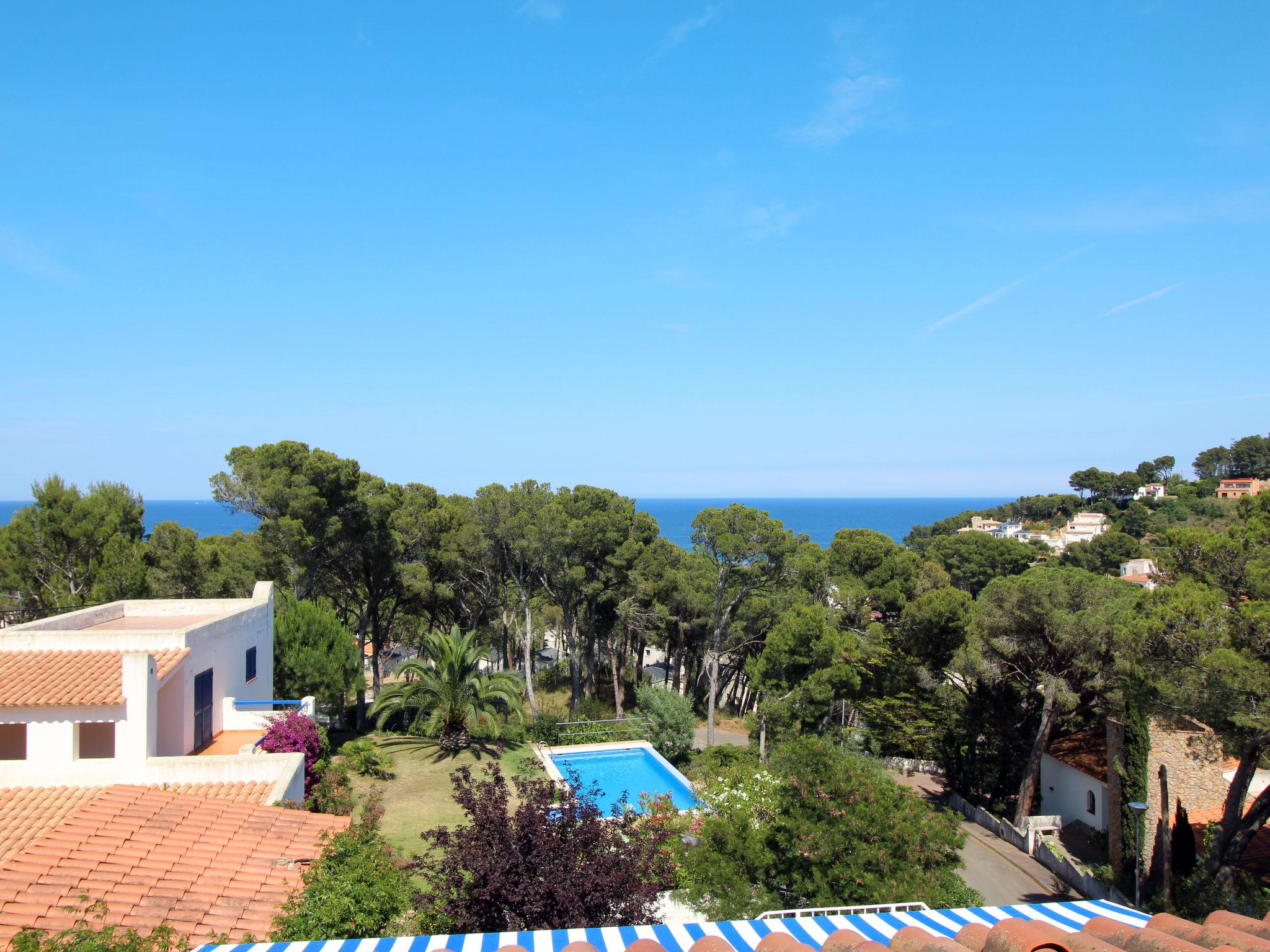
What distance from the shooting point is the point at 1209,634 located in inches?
478

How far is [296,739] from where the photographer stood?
13.3 metres

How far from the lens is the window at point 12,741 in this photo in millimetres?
12438

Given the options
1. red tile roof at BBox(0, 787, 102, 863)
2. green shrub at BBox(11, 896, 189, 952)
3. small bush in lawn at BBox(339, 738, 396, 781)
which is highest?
green shrub at BBox(11, 896, 189, 952)

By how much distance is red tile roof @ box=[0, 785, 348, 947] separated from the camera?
286 inches

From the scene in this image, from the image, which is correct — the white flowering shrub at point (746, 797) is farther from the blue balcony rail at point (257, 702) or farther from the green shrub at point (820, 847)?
the blue balcony rail at point (257, 702)

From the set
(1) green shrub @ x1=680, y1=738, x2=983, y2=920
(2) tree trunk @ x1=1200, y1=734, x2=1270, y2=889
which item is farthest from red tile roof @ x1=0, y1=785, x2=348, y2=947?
(2) tree trunk @ x1=1200, y1=734, x2=1270, y2=889

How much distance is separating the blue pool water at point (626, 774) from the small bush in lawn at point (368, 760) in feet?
14.5

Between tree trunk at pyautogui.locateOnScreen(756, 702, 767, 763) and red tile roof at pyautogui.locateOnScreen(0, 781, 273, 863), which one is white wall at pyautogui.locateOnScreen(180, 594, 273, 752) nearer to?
red tile roof at pyautogui.locateOnScreen(0, 781, 273, 863)

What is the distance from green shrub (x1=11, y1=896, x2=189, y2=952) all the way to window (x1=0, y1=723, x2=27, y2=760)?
7177 mm

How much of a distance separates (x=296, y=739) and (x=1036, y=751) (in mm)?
17496

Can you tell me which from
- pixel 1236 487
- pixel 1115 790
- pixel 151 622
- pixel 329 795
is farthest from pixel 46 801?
pixel 1236 487

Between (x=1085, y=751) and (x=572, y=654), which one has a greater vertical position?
(x=572, y=654)

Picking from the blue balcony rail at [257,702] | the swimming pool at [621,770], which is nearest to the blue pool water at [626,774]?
the swimming pool at [621,770]

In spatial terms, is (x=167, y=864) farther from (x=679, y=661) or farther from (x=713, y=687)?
(x=679, y=661)
